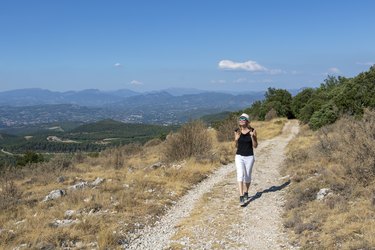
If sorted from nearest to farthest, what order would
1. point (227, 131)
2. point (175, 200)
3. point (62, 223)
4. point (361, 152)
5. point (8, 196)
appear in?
point (62, 223)
point (361, 152)
point (175, 200)
point (8, 196)
point (227, 131)

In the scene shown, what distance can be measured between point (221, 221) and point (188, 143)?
8.99 meters

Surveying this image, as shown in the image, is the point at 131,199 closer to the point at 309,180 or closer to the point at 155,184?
the point at 155,184

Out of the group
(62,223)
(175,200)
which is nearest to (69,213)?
(62,223)

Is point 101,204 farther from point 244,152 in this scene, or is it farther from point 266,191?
point 266,191

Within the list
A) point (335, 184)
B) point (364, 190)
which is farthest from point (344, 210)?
point (335, 184)

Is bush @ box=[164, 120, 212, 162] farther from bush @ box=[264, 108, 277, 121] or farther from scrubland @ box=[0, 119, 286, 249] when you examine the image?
bush @ box=[264, 108, 277, 121]

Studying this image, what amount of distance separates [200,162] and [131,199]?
6182 millimetres

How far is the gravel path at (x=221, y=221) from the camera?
7000 mm

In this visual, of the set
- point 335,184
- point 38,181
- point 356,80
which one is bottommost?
point 38,181

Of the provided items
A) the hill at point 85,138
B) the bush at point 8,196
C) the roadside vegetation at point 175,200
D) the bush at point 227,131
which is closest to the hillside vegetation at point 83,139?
the hill at point 85,138

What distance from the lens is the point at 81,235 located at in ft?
24.4

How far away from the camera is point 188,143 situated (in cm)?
1706

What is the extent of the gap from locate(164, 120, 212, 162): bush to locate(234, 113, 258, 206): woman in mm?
7087

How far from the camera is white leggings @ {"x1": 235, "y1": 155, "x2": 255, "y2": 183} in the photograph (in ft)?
31.6
